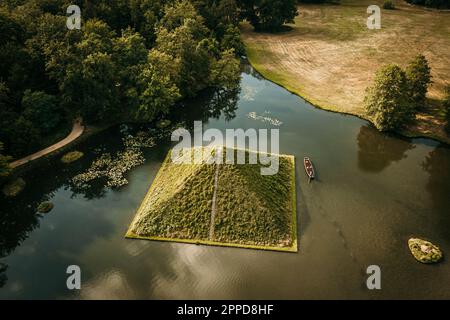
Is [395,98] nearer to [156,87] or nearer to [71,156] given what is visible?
[156,87]

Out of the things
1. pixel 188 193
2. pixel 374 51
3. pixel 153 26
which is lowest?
pixel 188 193

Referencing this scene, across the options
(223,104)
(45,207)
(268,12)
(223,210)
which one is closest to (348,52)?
(268,12)

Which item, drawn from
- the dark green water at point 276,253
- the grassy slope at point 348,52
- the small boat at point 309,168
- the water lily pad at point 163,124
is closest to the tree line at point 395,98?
the grassy slope at point 348,52

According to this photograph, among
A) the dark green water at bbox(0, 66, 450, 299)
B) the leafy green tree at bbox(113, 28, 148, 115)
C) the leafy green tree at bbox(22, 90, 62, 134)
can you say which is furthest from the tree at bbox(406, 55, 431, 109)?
the leafy green tree at bbox(22, 90, 62, 134)

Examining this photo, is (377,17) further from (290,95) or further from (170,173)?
(170,173)
